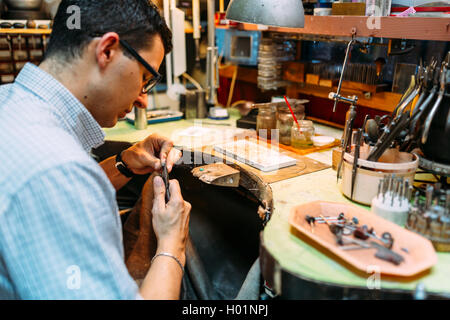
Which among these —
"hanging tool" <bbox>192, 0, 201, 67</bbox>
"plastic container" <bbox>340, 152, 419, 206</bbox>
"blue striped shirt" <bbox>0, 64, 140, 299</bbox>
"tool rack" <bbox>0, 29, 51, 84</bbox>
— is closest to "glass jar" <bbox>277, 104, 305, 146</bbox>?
"plastic container" <bbox>340, 152, 419, 206</bbox>

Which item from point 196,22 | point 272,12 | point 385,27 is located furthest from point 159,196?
point 196,22

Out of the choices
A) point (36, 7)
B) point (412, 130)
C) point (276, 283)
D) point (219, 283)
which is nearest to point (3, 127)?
point (276, 283)

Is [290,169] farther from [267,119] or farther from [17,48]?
[17,48]

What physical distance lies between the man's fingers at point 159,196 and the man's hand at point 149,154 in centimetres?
32

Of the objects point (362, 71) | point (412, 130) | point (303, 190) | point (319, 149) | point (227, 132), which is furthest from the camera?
point (227, 132)

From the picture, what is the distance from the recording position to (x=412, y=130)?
55.9 inches

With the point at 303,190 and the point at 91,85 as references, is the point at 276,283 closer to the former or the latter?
the point at 303,190

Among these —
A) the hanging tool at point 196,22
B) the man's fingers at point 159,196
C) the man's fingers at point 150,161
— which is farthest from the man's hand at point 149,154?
the hanging tool at point 196,22

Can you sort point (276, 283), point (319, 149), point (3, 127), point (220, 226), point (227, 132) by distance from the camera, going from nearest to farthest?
point (3, 127), point (276, 283), point (319, 149), point (227, 132), point (220, 226)

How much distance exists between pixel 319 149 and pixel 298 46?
957mm

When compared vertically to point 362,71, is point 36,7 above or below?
above

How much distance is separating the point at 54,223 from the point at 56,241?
0.13 feet

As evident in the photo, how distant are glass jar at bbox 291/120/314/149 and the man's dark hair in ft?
3.60

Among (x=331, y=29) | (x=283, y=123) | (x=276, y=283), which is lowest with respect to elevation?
(x=276, y=283)
